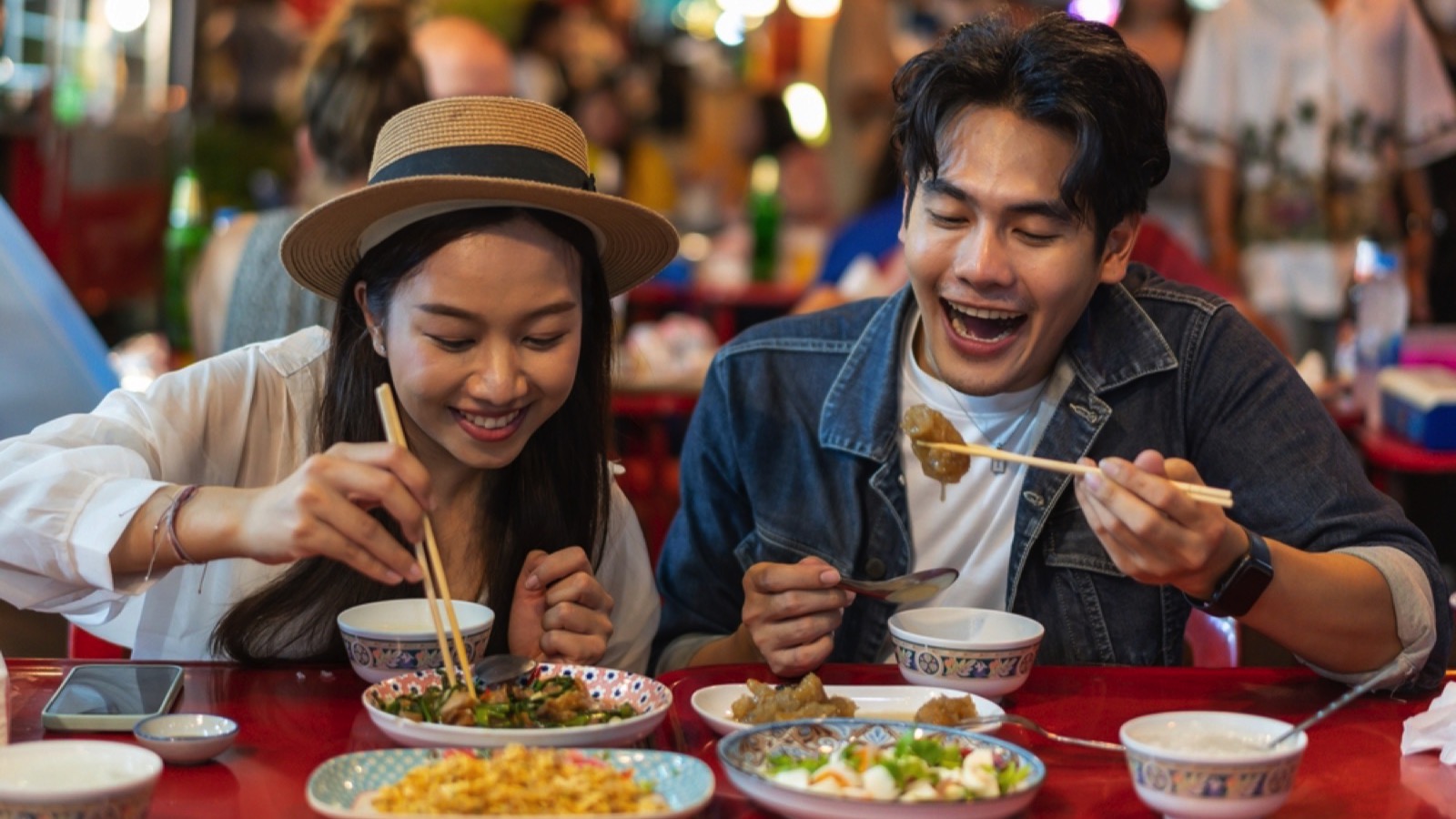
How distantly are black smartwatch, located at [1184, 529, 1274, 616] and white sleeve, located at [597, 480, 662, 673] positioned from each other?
83 centimetres

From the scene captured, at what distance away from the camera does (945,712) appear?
172 centimetres

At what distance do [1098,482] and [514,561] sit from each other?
2.96 feet

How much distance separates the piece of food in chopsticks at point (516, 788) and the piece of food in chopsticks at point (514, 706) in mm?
153

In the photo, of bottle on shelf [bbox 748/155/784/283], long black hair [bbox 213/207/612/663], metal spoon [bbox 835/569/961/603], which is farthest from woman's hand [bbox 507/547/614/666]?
bottle on shelf [bbox 748/155/784/283]

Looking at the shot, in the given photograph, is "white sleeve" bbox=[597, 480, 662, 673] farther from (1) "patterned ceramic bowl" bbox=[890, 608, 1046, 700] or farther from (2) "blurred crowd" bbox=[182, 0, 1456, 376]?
(2) "blurred crowd" bbox=[182, 0, 1456, 376]

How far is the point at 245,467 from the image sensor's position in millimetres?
2223

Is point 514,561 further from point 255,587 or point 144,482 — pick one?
point 144,482

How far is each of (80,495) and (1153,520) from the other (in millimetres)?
1206

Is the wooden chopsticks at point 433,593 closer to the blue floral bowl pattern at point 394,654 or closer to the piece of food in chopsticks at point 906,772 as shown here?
the blue floral bowl pattern at point 394,654

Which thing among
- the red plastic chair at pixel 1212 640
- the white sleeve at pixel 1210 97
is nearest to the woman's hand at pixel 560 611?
the red plastic chair at pixel 1212 640

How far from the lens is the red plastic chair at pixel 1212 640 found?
2.25 metres

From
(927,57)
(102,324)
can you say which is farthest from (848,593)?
(102,324)

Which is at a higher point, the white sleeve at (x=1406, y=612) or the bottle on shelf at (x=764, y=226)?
the bottle on shelf at (x=764, y=226)

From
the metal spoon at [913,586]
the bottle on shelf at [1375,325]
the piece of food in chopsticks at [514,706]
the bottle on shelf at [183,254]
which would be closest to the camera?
the piece of food in chopsticks at [514,706]
